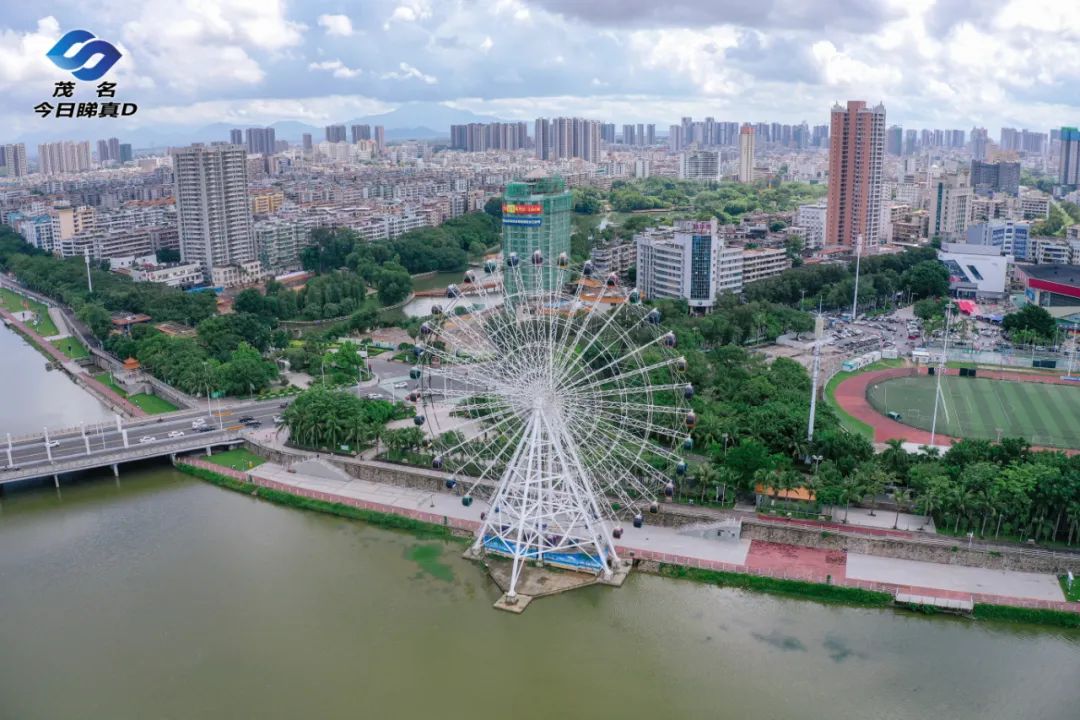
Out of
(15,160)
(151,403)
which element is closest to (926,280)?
(151,403)

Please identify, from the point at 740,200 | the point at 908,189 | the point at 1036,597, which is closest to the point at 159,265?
the point at 1036,597

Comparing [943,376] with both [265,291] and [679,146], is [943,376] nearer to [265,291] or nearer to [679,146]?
[265,291]

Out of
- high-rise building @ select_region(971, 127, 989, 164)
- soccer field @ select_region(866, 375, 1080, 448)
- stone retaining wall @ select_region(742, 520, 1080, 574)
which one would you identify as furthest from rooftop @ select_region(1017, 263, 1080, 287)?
high-rise building @ select_region(971, 127, 989, 164)

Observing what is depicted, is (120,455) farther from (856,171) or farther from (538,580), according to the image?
(856,171)

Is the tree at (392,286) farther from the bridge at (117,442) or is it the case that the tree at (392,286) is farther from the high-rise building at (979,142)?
the high-rise building at (979,142)

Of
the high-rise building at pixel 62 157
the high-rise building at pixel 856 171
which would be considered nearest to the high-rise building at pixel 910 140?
the high-rise building at pixel 856 171

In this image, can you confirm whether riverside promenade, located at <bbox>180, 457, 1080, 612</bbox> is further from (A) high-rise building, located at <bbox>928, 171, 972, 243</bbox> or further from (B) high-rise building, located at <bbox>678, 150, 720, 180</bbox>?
(B) high-rise building, located at <bbox>678, 150, 720, 180</bbox>
